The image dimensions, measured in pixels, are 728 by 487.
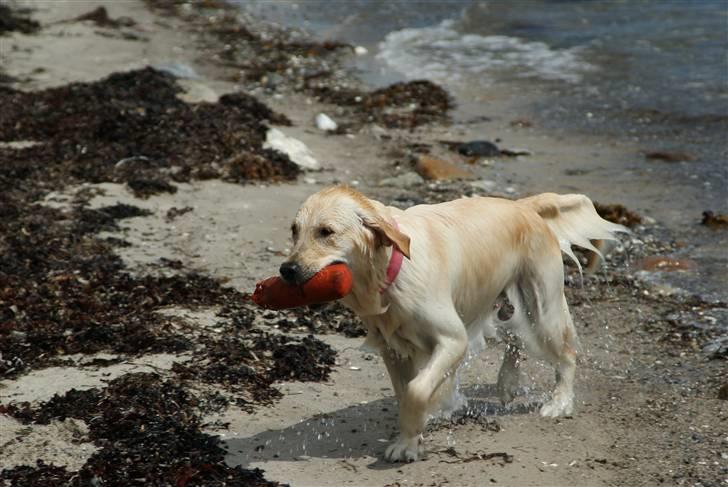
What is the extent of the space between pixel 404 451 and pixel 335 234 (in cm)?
126

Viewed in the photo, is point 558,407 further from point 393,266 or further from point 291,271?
point 291,271

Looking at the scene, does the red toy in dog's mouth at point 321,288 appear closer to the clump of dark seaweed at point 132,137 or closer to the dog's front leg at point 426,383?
the dog's front leg at point 426,383

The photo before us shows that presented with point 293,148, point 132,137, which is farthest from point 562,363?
point 132,137

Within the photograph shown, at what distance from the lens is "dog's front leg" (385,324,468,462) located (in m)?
5.20

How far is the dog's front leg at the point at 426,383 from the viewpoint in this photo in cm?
520

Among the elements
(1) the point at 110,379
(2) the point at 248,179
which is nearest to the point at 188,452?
(1) the point at 110,379

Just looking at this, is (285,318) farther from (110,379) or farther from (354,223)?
(354,223)

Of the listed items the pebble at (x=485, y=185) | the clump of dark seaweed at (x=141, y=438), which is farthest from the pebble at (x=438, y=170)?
the clump of dark seaweed at (x=141, y=438)

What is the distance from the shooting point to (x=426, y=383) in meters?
5.18

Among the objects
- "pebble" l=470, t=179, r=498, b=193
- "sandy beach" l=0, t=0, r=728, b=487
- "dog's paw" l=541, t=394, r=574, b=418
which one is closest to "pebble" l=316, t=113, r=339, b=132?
"sandy beach" l=0, t=0, r=728, b=487

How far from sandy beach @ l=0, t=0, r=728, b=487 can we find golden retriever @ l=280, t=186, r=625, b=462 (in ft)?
1.21

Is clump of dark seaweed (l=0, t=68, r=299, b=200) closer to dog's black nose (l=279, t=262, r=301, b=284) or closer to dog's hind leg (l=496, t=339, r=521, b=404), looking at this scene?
dog's hind leg (l=496, t=339, r=521, b=404)

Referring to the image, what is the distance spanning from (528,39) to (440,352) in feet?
49.9

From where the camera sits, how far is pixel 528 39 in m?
19.6
